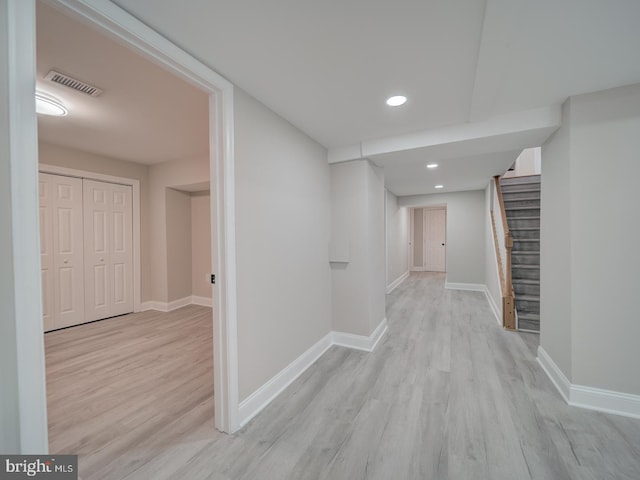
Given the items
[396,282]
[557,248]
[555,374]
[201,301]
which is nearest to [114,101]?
[201,301]

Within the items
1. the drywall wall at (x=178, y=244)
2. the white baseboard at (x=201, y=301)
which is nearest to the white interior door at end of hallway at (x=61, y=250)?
the drywall wall at (x=178, y=244)

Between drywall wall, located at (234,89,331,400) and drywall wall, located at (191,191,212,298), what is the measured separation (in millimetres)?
2890

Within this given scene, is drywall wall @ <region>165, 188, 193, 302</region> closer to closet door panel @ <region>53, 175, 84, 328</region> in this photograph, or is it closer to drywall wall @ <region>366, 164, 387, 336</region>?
closet door panel @ <region>53, 175, 84, 328</region>

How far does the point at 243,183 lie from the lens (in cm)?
189

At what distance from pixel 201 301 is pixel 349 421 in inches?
157

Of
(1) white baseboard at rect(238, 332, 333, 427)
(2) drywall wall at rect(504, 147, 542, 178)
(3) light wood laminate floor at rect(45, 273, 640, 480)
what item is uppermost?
(2) drywall wall at rect(504, 147, 542, 178)

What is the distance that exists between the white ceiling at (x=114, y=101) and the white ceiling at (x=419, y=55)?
2.10 ft

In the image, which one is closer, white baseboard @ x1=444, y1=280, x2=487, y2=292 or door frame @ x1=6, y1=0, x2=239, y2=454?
door frame @ x1=6, y1=0, x2=239, y2=454

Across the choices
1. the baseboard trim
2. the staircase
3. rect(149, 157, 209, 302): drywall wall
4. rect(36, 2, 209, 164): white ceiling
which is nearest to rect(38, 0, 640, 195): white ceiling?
rect(36, 2, 209, 164): white ceiling

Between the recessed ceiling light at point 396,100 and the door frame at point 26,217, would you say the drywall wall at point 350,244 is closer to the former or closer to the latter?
the recessed ceiling light at point 396,100

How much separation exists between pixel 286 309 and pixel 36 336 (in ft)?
5.37

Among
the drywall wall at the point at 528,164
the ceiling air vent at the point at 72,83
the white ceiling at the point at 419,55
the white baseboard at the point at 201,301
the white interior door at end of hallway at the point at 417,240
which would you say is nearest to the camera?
the white ceiling at the point at 419,55

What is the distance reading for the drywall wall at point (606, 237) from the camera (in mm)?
1845

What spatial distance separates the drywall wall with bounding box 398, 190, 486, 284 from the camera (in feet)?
20.0
